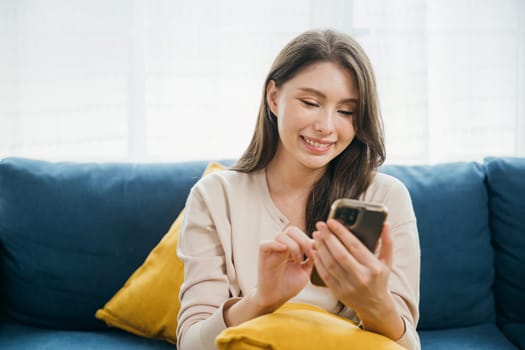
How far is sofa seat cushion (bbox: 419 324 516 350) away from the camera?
190 centimetres

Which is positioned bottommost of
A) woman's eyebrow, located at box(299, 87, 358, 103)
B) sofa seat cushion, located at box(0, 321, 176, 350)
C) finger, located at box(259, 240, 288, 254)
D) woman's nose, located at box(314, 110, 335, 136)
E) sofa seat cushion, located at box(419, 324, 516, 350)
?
sofa seat cushion, located at box(419, 324, 516, 350)

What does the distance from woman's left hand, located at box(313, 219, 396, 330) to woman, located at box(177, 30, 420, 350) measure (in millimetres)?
89

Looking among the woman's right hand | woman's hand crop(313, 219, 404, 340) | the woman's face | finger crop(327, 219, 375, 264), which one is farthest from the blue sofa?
finger crop(327, 219, 375, 264)

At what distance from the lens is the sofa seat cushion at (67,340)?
1861 mm

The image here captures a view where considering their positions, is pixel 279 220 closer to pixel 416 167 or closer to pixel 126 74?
pixel 416 167

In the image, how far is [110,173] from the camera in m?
2.11

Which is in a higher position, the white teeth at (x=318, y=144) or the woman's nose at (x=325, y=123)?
the woman's nose at (x=325, y=123)

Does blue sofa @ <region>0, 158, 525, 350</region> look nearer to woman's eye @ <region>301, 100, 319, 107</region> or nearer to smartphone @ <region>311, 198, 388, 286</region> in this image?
woman's eye @ <region>301, 100, 319, 107</region>

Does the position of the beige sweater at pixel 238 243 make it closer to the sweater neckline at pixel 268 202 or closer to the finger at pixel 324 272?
the sweater neckline at pixel 268 202

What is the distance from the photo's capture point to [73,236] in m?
2.02

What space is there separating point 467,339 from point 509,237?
351 millimetres

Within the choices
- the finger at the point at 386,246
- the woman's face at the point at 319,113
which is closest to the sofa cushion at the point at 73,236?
the woman's face at the point at 319,113

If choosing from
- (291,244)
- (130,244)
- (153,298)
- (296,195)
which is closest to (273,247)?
(291,244)

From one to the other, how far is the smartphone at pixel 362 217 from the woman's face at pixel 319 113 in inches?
15.8
